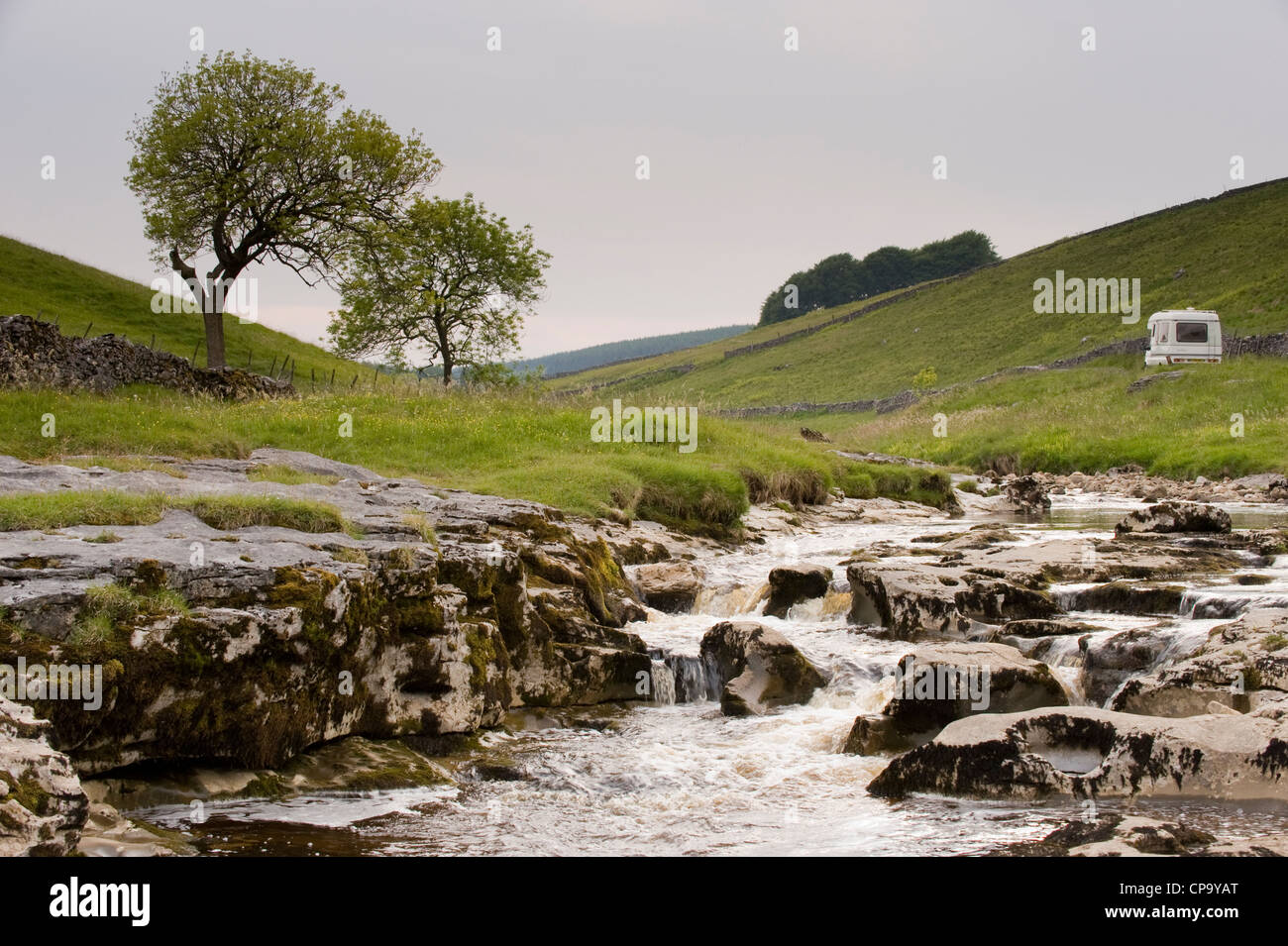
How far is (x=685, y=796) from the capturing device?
832cm

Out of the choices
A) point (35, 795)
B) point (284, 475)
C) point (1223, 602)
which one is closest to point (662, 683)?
point (1223, 602)

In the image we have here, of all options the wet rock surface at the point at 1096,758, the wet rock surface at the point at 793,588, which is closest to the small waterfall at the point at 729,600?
the wet rock surface at the point at 793,588

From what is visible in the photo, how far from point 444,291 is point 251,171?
9.87m

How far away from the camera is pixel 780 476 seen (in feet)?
84.8

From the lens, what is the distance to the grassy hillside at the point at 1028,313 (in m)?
71.1

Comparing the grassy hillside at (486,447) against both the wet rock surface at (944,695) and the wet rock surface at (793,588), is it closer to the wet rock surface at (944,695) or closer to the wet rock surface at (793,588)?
the wet rock surface at (793,588)

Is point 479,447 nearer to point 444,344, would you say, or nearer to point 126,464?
point 126,464

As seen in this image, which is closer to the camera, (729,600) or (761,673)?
(761,673)

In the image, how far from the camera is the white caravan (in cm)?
5138

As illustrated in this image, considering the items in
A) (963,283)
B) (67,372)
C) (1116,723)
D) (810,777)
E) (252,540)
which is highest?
(963,283)

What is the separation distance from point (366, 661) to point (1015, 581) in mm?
9115

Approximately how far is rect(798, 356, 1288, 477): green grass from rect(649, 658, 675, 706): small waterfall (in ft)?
87.8

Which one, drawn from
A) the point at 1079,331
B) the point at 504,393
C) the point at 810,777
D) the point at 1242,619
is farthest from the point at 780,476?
the point at 1079,331

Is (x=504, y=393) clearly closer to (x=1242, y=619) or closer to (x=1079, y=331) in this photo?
(x=1242, y=619)
